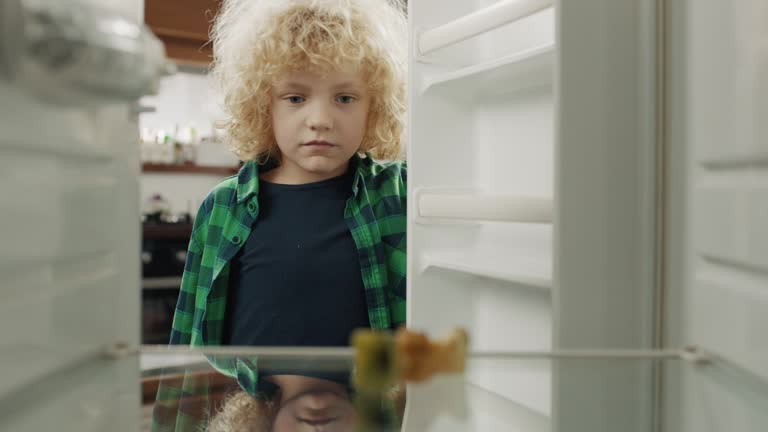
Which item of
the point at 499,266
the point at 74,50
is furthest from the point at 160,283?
the point at 74,50

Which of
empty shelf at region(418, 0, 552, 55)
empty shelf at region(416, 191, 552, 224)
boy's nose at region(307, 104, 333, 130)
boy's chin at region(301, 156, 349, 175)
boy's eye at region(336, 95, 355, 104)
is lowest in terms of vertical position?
empty shelf at region(416, 191, 552, 224)

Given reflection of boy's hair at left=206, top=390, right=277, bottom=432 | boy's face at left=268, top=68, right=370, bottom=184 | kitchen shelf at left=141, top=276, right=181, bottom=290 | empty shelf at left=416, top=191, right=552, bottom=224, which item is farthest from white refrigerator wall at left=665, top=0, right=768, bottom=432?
kitchen shelf at left=141, top=276, right=181, bottom=290

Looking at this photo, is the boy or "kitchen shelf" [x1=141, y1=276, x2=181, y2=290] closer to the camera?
the boy

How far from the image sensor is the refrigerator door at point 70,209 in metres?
0.47

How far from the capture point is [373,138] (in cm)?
163

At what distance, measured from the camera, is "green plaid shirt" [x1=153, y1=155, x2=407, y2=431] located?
1534mm

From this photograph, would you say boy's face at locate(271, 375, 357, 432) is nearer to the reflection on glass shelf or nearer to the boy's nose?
the reflection on glass shelf

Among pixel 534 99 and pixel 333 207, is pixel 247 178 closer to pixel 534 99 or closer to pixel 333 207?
pixel 333 207

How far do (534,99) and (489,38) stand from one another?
8.7 inches

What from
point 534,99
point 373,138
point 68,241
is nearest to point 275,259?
point 373,138

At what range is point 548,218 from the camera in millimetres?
1117

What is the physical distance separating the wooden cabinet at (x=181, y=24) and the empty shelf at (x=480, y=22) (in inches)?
64.4

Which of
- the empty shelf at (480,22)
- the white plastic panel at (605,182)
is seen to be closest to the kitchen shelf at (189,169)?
the empty shelf at (480,22)

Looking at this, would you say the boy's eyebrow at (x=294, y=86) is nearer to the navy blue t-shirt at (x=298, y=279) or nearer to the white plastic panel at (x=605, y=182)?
the navy blue t-shirt at (x=298, y=279)
